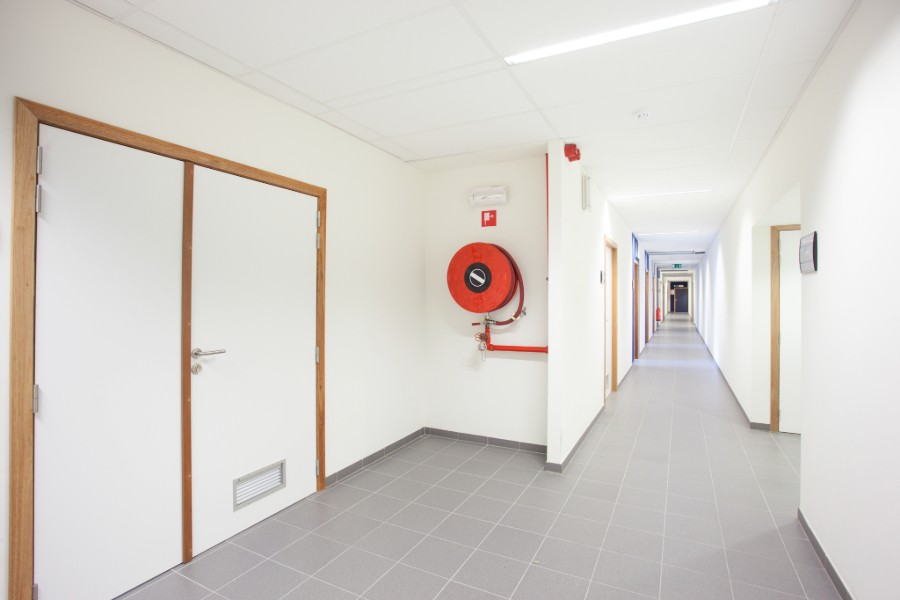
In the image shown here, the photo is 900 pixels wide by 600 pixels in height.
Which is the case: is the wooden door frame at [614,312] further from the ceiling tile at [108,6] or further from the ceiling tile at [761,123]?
the ceiling tile at [108,6]

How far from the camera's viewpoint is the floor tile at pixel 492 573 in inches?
83.5

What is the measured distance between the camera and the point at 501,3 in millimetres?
1844

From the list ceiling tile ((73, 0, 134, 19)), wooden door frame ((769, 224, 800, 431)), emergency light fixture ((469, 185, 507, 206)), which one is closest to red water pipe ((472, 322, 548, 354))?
emergency light fixture ((469, 185, 507, 206))

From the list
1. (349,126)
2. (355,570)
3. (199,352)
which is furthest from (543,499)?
(349,126)

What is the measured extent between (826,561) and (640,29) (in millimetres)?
2779

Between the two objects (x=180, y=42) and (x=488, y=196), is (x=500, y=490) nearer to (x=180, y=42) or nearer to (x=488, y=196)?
(x=488, y=196)

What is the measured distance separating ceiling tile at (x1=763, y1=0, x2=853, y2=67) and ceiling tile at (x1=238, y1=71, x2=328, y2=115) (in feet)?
8.22

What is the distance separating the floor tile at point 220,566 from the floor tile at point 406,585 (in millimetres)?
Answer: 699

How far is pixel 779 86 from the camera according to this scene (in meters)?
2.57

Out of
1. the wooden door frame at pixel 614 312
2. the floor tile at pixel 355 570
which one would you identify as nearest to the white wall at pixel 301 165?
the floor tile at pixel 355 570

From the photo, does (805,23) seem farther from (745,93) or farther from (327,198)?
(327,198)

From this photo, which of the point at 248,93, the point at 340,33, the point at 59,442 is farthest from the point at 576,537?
the point at 248,93

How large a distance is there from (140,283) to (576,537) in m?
2.69

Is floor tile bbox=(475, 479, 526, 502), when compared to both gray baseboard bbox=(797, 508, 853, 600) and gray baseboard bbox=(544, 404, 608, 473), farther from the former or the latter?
gray baseboard bbox=(797, 508, 853, 600)
